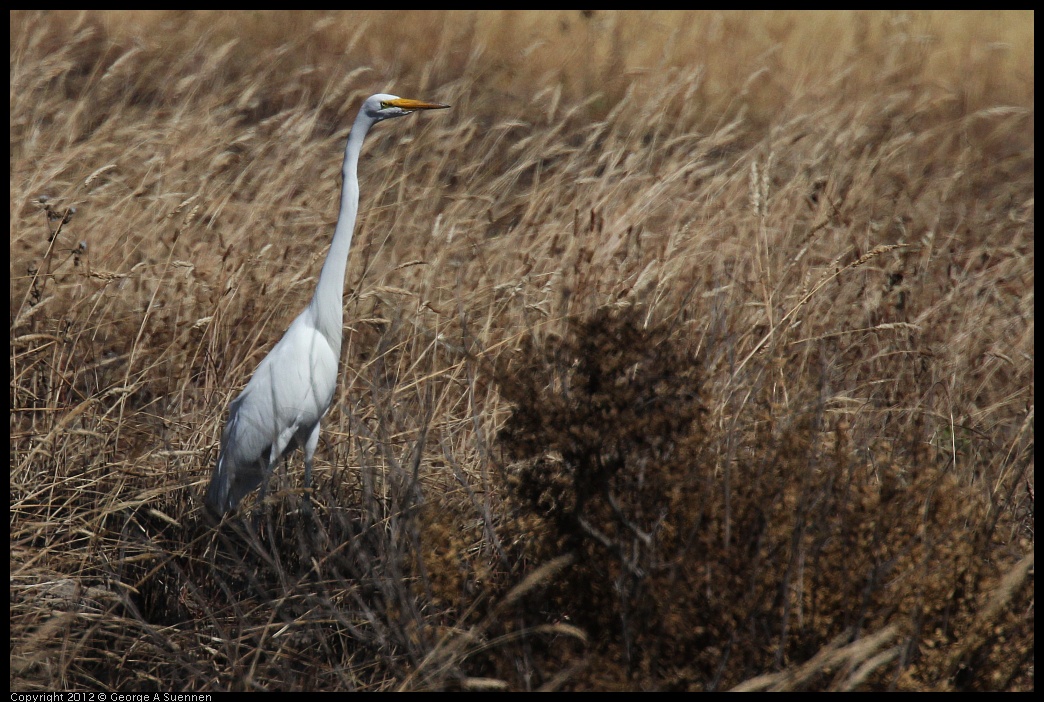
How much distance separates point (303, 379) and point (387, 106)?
927 millimetres

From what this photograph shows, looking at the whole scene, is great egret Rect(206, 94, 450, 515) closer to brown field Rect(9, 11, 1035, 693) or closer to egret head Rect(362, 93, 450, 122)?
egret head Rect(362, 93, 450, 122)

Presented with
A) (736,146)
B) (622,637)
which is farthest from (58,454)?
(736,146)

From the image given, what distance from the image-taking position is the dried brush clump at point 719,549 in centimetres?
186

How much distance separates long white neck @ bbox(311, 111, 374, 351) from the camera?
2721mm

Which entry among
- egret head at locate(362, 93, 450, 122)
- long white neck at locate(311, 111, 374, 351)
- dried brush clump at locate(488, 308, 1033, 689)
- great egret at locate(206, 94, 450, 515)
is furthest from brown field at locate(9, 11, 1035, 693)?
egret head at locate(362, 93, 450, 122)

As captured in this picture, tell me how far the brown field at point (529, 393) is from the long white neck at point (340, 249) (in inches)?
8.5

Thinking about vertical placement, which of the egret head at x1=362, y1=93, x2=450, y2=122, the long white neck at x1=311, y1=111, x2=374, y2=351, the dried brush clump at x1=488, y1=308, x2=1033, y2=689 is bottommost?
the dried brush clump at x1=488, y1=308, x2=1033, y2=689

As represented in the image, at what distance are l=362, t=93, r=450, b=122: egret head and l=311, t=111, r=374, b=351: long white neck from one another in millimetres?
34

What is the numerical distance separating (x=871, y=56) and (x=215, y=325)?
4.79 m

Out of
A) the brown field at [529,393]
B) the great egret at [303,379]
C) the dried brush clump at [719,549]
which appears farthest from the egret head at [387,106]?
the dried brush clump at [719,549]

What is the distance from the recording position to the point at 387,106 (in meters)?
2.89

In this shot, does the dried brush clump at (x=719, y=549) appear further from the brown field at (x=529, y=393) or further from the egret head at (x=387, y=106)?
the egret head at (x=387, y=106)

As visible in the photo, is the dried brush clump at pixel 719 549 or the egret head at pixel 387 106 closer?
the dried brush clump at pixel 719 549

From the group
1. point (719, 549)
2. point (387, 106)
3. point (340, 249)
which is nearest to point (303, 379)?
point (340, 249)
